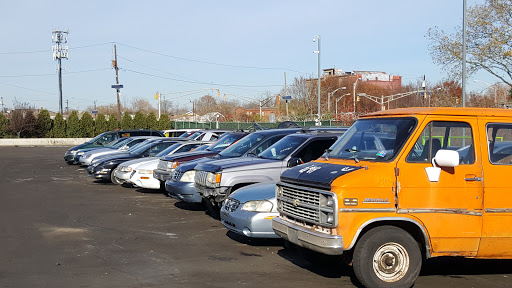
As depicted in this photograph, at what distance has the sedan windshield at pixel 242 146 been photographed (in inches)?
512

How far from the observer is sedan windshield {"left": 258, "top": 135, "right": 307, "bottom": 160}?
11.0m

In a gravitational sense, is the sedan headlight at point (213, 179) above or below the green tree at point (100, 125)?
below

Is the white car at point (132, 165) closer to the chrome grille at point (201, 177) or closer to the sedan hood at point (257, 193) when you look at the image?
the chrome grille at point (201, 177)

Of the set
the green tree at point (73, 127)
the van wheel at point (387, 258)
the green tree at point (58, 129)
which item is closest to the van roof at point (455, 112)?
the van wheel at point (387, 258)

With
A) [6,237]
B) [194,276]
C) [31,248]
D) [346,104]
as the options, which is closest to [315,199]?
[194,276]

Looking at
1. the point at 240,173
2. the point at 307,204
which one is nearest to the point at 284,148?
the point at 240,173

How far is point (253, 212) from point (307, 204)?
77.2 inches

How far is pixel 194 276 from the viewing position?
7410mm

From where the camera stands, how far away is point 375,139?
716 cm

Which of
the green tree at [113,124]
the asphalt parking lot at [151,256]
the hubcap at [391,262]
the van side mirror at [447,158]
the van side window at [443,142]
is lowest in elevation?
the asphalt parking lot at [151,256]

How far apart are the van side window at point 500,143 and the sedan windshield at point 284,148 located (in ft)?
14.7

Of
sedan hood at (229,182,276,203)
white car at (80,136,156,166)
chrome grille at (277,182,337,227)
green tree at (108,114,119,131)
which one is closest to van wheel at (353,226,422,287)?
chrome grille at (277,182,337,227)

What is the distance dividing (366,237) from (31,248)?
5654 millimetres

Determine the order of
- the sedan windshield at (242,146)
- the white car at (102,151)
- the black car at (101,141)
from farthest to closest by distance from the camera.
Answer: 1. the black car at (101,141)
2. the white car at (102,151)
3. the sedan windshield at (242,146)
